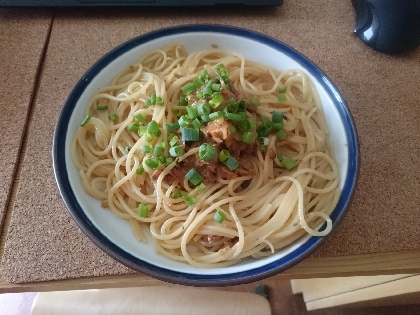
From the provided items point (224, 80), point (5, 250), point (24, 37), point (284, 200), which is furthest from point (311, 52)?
point (5, 250)

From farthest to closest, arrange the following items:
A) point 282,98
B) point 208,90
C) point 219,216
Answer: point 282,98
point 208,90
point 219,216

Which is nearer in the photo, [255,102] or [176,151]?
[176,151]

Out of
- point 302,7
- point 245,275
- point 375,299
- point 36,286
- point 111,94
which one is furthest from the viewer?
point 302,7

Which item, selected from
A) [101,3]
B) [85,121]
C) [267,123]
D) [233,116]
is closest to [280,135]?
[267,123]

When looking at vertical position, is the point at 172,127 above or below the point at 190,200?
above

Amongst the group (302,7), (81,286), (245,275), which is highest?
(302,7)

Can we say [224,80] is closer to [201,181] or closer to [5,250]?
[201,181]

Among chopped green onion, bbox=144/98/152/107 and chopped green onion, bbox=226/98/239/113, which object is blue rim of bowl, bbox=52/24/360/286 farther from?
chopped green onion, bbox=226/98/239/113

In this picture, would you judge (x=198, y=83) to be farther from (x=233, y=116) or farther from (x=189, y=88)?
(x=233, y=116)

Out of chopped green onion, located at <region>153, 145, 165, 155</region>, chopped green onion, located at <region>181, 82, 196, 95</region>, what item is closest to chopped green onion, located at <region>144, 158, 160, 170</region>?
chopped green onion, located at <region>153, 145, 165, 155</region>
